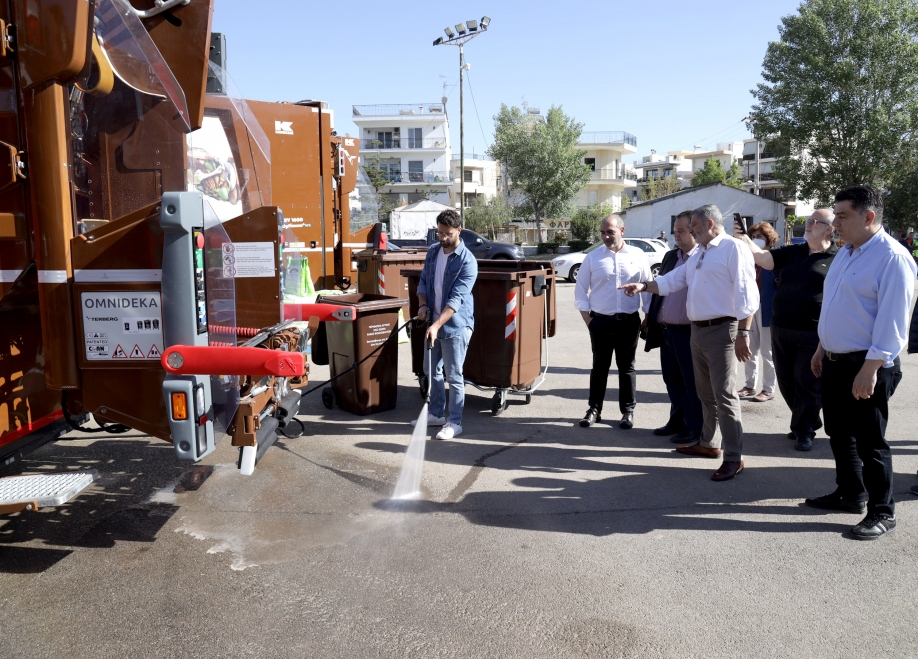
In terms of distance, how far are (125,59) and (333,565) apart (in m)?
2.88

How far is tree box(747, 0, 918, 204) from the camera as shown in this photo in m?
31.5

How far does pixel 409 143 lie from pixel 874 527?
75399 mm

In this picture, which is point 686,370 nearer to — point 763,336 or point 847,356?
point 847,356

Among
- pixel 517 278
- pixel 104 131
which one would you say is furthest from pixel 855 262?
pixel 104 131

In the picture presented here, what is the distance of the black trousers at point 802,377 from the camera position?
602 cm

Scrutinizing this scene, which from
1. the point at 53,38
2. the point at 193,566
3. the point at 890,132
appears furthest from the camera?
the point at 890,132

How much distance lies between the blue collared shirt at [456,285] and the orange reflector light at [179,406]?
2.96 metres

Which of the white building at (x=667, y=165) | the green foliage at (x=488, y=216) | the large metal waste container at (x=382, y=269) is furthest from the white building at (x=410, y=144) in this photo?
the large metal waste container at (x=382, y=269)

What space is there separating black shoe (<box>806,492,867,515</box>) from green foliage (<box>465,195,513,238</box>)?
50562mm

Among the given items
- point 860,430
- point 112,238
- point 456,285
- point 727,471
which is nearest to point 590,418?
point 727,471

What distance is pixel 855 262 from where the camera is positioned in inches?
170

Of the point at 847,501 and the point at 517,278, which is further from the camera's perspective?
the point at 517,278

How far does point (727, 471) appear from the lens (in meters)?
5.33

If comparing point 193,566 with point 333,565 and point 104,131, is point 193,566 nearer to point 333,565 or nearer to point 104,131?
point 333,565
